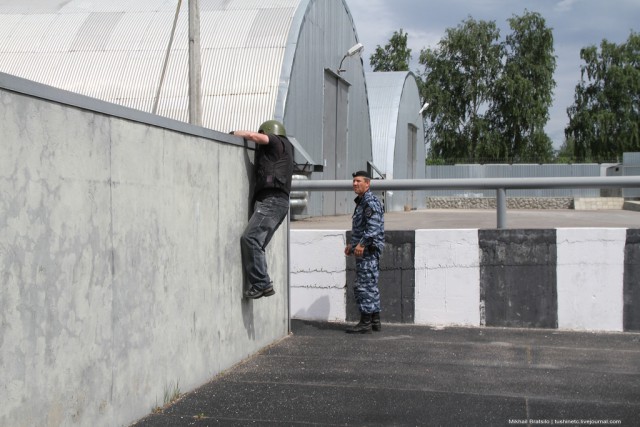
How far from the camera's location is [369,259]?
862 cm

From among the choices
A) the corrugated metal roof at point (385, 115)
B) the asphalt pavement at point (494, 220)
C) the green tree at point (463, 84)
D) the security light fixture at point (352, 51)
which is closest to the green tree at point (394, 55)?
Result: the green tree at point (463, 84)

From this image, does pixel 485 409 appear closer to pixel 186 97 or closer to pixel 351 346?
pixel 351 346

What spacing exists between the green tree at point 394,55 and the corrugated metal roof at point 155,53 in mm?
44371

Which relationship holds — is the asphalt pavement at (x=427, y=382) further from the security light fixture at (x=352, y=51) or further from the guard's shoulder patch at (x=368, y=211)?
the security light fixture at (x=352, y=51)

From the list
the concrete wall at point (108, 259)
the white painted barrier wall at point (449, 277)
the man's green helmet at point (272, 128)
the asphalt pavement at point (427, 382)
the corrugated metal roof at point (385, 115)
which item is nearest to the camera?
the concrete wall at point (108, 259)

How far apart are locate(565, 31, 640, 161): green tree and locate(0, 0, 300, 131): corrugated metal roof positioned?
57121mm

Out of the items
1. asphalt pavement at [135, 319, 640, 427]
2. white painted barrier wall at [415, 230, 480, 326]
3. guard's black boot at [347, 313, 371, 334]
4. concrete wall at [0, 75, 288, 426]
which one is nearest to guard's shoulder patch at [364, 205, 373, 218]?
white painted barrier wall at [415, 230, 480, 326]

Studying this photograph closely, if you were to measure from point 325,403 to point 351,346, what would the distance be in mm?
2179

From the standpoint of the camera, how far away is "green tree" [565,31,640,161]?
7475 cm

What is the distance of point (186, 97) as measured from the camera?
2159cm

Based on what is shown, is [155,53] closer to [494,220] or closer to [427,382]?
[494,220]

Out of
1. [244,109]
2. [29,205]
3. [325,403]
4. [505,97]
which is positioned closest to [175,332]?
[325,403]

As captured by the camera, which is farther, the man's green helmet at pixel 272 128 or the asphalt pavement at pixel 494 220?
the asphalt pavement at pixel 494 220

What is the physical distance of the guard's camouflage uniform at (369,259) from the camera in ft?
28.1
